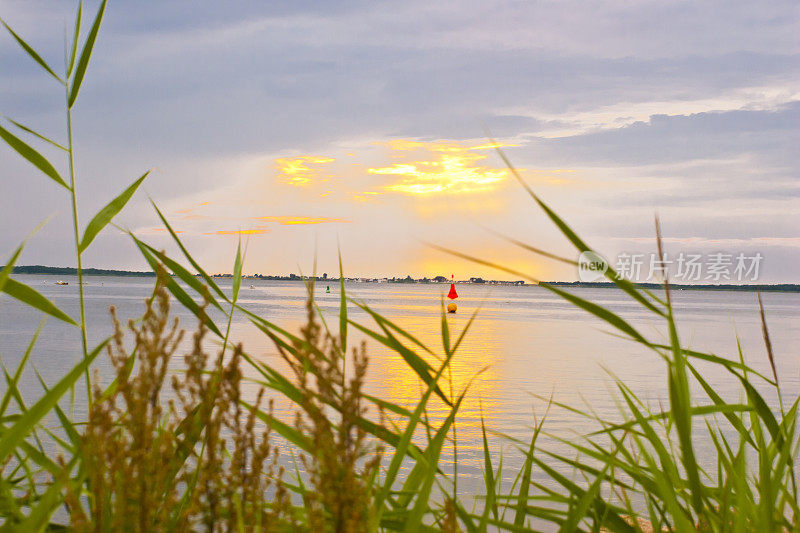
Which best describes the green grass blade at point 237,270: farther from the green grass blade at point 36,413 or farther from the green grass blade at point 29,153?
the green grass blade at point 36,413

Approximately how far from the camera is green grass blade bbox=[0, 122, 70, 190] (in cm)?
192

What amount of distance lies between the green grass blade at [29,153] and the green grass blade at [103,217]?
153 millimetres

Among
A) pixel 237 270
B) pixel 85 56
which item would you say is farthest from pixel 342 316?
pixel 85 56

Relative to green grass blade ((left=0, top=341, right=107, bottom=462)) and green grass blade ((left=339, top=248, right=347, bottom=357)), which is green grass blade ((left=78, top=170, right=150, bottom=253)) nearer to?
green grass blade ((left=339, top=248, right=347, bottom=357))

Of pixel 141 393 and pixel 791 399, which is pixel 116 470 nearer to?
pixel 141 393

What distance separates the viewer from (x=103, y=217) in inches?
80.3

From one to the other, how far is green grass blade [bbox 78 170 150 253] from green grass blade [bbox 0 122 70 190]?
0.50ft

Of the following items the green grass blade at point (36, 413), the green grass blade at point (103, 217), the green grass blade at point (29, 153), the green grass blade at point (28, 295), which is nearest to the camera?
the green grass blade at point (36, 413)

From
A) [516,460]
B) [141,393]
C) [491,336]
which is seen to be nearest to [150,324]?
[141,393]

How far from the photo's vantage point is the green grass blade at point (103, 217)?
203 centimetres

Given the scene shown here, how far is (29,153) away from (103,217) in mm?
247

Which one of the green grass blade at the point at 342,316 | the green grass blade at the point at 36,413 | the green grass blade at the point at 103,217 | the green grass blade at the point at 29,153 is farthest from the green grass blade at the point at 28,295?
the green grass blade at the point at 342,316

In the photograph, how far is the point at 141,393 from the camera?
1.25 meters

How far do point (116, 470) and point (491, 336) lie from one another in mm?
31937
